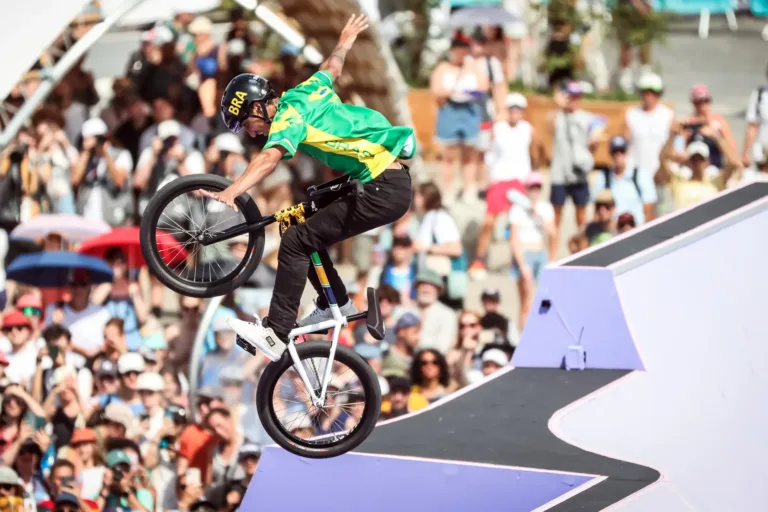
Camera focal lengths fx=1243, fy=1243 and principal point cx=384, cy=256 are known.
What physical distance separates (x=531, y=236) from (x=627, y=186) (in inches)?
39.7

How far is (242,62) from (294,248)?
19.7 feet

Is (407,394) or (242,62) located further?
(242,62)

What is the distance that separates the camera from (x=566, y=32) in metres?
16.2

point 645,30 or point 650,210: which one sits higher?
point 645,30

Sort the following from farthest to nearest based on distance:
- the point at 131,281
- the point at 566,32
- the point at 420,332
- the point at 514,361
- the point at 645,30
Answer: the point at 645,30 < the point at 566,32 < the point at 131,281 < the point at 420,332 < the point at 514,361

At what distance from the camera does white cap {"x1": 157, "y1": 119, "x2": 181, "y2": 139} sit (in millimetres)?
11875

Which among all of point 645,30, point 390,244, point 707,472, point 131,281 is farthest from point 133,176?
point 645,30

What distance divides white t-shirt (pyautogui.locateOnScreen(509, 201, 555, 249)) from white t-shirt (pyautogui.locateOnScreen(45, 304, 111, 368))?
3.83 m

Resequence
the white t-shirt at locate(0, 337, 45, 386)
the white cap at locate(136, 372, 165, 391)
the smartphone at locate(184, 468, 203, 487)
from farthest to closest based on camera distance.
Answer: the white t-shirt at locate(0, 337, 45, 386) < the white cap at locate(136, 372, 165, 391) < the smartphone at locate(184, 468, 203, 487)

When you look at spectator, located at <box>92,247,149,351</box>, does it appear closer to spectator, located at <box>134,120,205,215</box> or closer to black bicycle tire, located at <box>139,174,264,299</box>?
spectator, located at <box>134,120,205,215</box>

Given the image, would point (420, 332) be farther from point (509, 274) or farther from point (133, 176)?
point (133, 176)

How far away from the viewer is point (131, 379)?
34.2ft

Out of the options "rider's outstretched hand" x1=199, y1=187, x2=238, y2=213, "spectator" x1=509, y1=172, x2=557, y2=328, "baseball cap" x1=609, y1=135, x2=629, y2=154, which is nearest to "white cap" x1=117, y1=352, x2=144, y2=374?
"spectator" x1=509, y1=172, x2=557, y2=328

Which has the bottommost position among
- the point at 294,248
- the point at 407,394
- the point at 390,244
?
the point at 407,394
